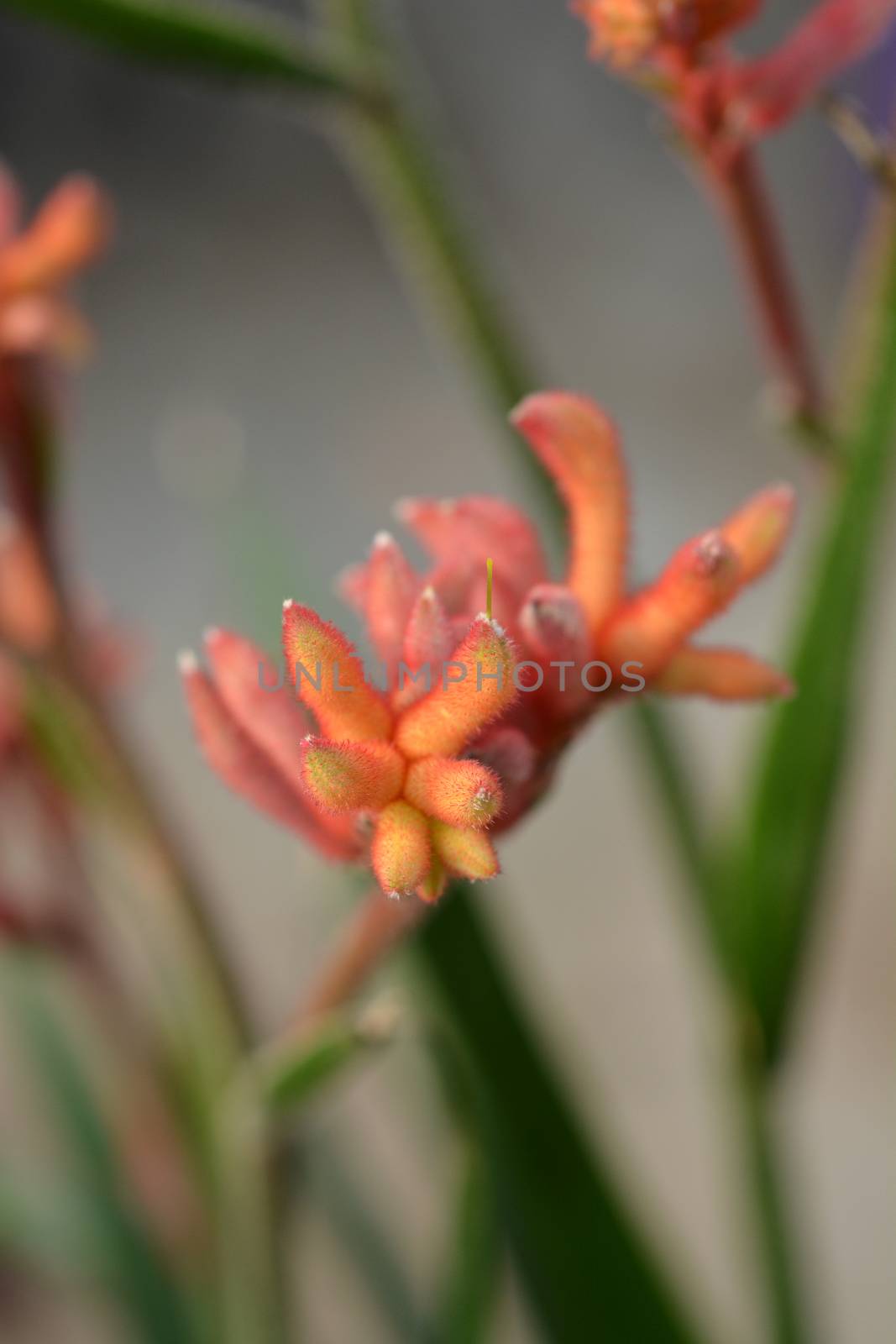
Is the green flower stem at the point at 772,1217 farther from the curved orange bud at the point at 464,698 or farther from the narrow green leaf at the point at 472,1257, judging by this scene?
the curved orange bud at the point at 464,698

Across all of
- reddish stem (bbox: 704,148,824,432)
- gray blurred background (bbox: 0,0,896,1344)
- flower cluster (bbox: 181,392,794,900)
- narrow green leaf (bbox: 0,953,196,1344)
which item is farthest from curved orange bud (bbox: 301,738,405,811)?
gray blurred background (bbox: 0,0,896,1344)

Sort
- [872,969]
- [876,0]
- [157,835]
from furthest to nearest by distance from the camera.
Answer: [872,969] < [157,835] < [876,0]

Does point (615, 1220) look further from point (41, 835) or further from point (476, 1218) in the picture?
point (41, 835)

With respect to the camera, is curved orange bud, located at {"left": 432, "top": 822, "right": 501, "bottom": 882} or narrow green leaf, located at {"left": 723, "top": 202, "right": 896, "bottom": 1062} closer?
curved orange bud, located at {"left": 432, "top": 822, "right": 501, "bottom": 882}

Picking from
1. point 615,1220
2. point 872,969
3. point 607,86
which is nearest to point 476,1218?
point 615,1220

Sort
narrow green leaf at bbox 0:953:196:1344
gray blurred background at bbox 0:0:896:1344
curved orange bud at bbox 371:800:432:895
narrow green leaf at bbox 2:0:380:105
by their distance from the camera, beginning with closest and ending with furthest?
curved orange bud at bbox 371:800:432:895 → narrow green leaf at bbox 2:0:380:105 → narrow green leaf at bbox 0:953:196:1344 → gray blurred background at bbox 0:0:896:1344

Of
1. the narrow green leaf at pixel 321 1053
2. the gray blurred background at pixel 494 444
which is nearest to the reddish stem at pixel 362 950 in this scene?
the narrow green leaf at pixel 321 1053

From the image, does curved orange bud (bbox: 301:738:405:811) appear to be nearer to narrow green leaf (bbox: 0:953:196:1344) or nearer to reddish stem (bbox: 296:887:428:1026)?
reddish stem (bbox: 296:887:428:1026)
